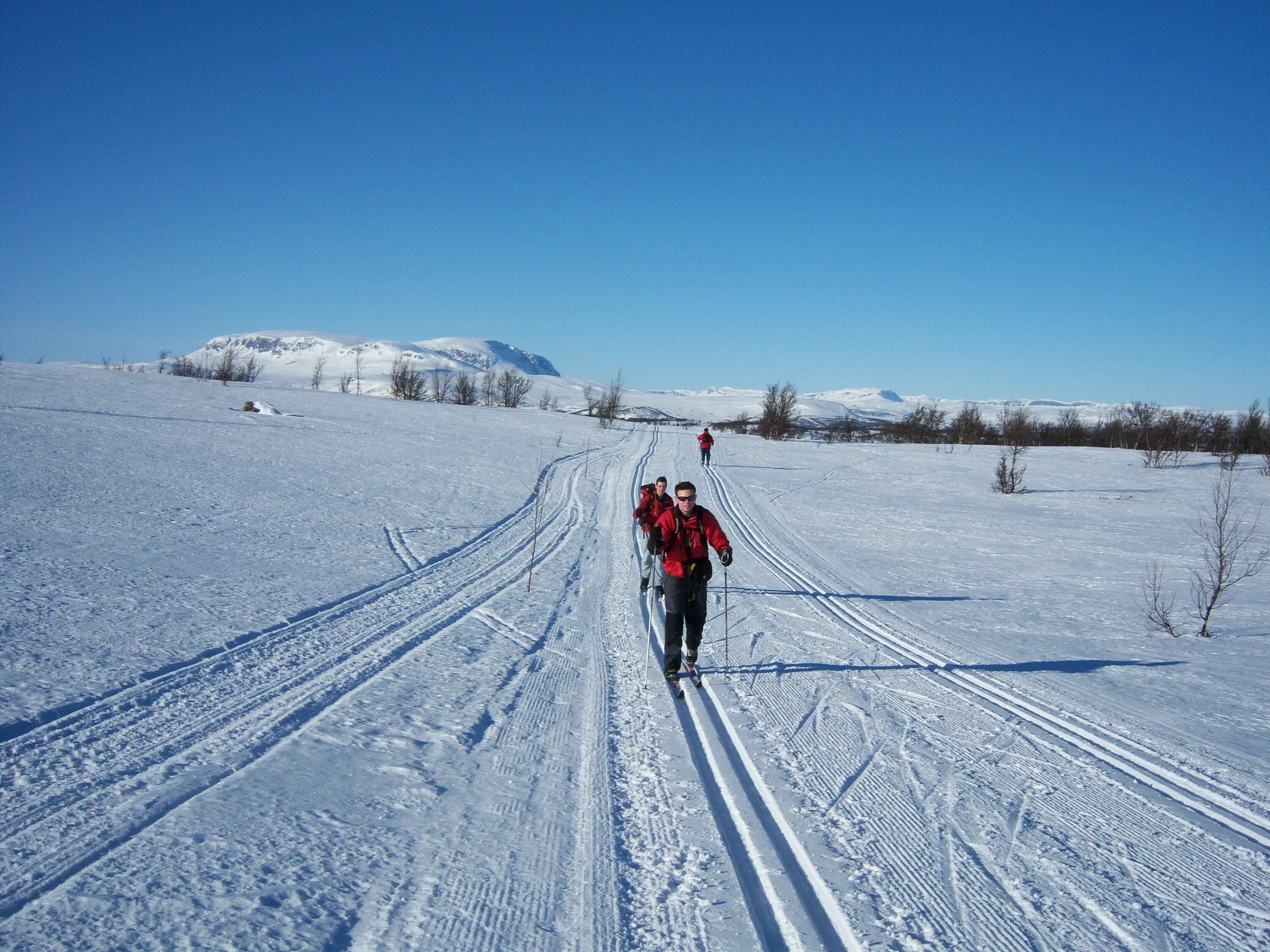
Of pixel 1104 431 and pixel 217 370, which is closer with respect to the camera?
pixel 217 370

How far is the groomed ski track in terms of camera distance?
2879 mm

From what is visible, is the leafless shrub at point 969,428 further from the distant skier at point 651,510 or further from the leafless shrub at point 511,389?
the distant skier at point 651,510

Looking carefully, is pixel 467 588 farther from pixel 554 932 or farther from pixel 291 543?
pixel 554 932

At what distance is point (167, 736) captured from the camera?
4.22 metres

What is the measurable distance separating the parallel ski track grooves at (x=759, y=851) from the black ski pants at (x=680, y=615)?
82cm

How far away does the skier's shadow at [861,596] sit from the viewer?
10742mm

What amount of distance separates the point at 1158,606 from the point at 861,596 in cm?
534

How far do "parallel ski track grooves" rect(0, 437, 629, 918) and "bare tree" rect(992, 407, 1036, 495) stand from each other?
2931 centimetres

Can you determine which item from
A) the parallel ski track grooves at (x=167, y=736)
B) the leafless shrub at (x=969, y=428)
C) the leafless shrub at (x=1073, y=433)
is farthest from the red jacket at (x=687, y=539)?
the leafless shrub at (x=1073, y=433)

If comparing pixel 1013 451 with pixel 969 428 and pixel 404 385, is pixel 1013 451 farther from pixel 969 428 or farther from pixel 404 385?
pixel 404 385

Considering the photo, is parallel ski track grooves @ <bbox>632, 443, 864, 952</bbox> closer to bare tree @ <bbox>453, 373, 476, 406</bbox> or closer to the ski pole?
the ski pole

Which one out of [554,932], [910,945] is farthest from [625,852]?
[910,945]

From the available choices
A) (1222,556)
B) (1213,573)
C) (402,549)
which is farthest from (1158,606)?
(402,549)

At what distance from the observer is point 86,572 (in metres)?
7.55
